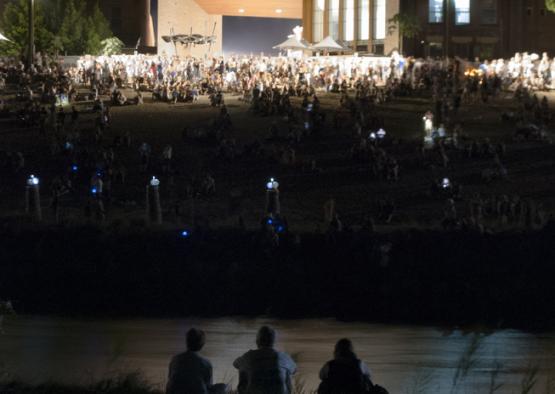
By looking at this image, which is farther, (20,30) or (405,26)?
A: (405,26)

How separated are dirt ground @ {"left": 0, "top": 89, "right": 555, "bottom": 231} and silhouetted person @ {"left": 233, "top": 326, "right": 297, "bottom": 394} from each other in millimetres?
13325

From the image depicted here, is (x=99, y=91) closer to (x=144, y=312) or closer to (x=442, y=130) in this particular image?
(x=442, y=130)

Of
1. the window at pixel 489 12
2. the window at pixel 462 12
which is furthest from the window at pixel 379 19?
the window at pixel 489 12

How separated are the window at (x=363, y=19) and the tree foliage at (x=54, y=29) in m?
14.8

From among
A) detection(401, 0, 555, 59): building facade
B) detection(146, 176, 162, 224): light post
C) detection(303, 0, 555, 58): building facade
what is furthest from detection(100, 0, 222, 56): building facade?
detection(146, 176, 162, 224): light post

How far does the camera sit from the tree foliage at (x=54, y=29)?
180 ft

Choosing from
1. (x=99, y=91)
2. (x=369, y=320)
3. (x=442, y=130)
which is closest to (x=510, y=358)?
(x=369, y=320)

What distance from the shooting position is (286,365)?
29.0 feet

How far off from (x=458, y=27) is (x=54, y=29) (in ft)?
73.0

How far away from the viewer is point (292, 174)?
2681 cm

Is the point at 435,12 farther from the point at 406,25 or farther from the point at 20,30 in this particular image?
the point at 20,30

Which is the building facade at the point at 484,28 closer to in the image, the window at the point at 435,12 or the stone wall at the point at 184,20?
the window at the point at 435,12

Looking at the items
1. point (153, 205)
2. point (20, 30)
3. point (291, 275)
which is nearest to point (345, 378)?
point (291, 275)

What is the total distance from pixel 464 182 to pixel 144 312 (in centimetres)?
914
